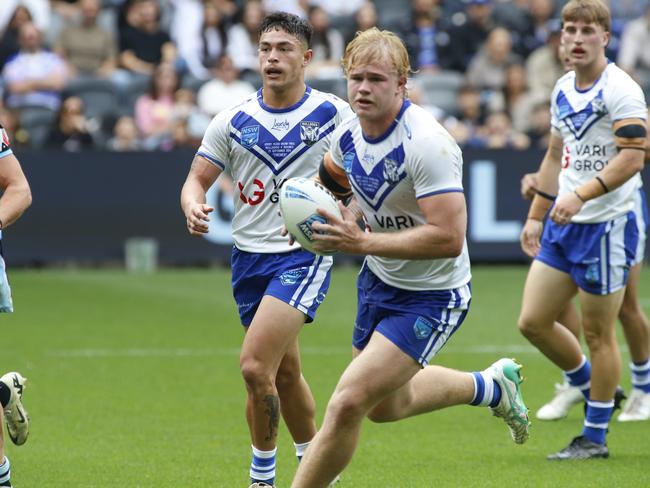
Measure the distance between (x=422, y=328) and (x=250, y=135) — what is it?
167cm

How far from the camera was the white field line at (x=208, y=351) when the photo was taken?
11258 millimetres

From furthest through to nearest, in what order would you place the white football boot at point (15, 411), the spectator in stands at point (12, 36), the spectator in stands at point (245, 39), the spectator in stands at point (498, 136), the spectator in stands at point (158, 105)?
the spectator in stands at point (245, 39) < the spectator in stands at point (12, 36) < the spectator in stands at point (158, 105) < the spectator in stands at point (498, 136) < the white football boot at point (15, 411)

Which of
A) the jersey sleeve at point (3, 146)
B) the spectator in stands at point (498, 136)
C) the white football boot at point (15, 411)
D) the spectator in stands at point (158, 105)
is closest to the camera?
the jersey sleeve at point (3, 146)

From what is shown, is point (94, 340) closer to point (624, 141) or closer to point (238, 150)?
point (238, 150)

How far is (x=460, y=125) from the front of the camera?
1791 cm

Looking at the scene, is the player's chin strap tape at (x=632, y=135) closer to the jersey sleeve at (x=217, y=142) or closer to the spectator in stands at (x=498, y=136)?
the jersey sleeve at (x=217, y=142)

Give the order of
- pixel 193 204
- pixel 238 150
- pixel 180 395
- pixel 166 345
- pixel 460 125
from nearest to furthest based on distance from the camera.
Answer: pixel 193 204
pixel 238 150
pixel 180 395
pixel 166 345
pixel 460 125

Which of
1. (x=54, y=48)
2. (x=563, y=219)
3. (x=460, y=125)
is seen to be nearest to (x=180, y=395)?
(x=563, y=219)

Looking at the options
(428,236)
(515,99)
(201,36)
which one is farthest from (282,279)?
(201,36)

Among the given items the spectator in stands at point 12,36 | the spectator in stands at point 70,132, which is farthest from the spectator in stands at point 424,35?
the spectator in stands at point 12,36

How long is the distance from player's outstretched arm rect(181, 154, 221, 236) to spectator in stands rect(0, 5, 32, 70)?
12.2 meters

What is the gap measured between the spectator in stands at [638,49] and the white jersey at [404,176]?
46.9ft

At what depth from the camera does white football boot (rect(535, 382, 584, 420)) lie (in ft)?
28.8

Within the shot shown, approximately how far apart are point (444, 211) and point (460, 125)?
12581mm
